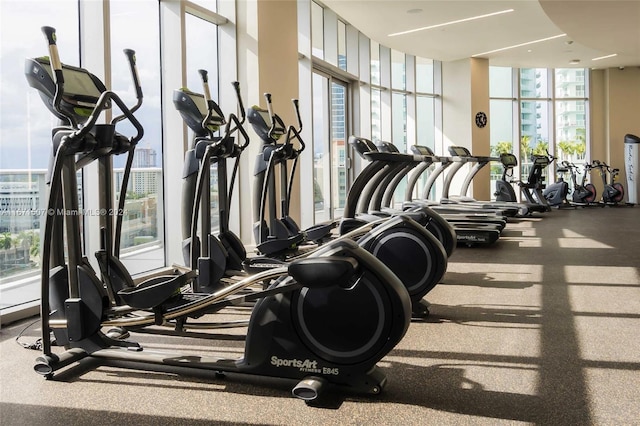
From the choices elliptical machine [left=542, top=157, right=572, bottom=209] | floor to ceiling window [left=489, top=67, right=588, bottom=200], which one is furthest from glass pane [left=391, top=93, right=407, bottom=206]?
elliptical machine [left=542, top=157, right=572, bottom=209]

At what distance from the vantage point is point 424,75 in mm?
14352

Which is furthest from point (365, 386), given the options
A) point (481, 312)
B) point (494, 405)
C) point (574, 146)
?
point (574, 146)

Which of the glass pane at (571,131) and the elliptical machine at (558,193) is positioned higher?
the glass pane at (571,131)

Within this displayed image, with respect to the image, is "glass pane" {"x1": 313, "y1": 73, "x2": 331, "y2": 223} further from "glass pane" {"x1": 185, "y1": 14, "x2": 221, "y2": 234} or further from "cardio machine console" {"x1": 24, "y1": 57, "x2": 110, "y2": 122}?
"cardio machine console" {"x1": 24, "y1": 57, "x2": 110, "y2": 122}

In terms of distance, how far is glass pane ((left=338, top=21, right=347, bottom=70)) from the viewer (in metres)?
10.5

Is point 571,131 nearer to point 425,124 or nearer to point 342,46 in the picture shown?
point 425,124

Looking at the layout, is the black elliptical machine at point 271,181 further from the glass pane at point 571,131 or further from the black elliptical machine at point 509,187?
the glass pane at point 571,131

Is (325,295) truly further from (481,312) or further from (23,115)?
(23,115)

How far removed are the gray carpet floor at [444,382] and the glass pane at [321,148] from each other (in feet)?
17.6

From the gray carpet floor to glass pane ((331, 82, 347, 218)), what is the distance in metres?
6.14

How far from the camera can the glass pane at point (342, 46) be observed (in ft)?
34.3

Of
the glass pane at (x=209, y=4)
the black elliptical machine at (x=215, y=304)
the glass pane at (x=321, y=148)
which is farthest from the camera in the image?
the glass pane at (x=321, y=148)

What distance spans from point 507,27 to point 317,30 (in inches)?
143

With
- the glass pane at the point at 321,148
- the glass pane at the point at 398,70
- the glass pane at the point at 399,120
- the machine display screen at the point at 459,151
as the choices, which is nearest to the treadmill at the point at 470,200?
the machine display screen at the point at 459,151
